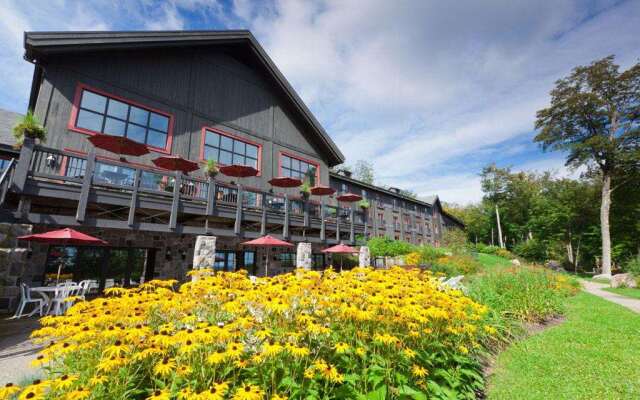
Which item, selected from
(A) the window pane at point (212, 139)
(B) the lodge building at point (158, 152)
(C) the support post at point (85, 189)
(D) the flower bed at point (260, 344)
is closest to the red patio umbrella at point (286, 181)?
(B) the lodge building at point (158, 152)

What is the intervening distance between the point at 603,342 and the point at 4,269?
14.9 m

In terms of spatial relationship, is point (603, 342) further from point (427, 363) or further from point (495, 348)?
point (427, 363)

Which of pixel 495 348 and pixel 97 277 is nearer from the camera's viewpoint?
pixel 495 348

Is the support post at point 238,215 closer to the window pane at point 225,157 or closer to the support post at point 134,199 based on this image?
the support post at point 134,199

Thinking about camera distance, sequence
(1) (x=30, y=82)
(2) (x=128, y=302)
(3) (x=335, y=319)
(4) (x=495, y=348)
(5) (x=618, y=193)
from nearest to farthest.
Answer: (2) (x=128, y=302), (3) (x=335, y=319), (4) (x=495, y=348), (1) (x=30, y=82), (5) (x=618, y=193)

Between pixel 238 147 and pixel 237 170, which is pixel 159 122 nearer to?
pixel 238 147

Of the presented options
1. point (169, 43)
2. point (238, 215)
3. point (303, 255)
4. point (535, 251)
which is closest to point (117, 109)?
point (169, 43)

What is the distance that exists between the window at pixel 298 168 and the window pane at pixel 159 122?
20.9ft

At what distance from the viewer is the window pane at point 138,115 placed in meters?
12.0

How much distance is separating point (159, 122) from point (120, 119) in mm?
1465

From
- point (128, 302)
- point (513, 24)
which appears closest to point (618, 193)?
point (513, 24)

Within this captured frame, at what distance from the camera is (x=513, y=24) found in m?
11.2

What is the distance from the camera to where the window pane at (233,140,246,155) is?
49.7 ft

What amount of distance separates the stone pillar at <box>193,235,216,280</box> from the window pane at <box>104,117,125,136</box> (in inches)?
221
